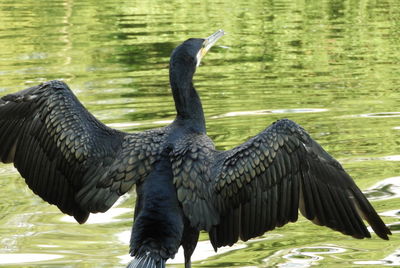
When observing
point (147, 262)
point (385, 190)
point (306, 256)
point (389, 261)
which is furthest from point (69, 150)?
point (385, 190)

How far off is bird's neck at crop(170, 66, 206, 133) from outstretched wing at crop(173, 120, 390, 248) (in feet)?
1.25

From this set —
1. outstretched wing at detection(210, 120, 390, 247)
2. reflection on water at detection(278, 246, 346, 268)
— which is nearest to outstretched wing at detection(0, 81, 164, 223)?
outstretched wing at detection(210, 120, 390, 247)

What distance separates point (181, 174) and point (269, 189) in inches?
21.1

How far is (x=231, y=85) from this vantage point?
1290 cm

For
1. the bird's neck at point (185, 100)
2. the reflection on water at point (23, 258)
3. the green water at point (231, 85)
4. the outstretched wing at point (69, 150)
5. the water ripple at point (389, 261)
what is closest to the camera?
the outstretched wing at point (69, 150)

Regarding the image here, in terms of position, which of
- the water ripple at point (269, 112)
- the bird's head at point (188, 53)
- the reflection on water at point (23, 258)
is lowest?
the reflection on water at point (23, 258)

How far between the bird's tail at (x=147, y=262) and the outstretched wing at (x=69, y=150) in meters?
0.55

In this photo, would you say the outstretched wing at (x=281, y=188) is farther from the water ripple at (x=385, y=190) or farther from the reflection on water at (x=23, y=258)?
the water ripple at (x=385, y=190)

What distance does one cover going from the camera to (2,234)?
7617mm

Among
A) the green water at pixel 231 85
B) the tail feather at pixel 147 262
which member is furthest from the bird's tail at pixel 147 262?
the green water at pixel 231 85

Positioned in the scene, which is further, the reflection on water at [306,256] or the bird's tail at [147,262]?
the reflection on water at [306,256]

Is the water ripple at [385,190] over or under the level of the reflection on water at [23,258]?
over

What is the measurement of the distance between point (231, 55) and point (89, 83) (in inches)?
119

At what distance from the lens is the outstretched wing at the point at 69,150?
5.77 metres
